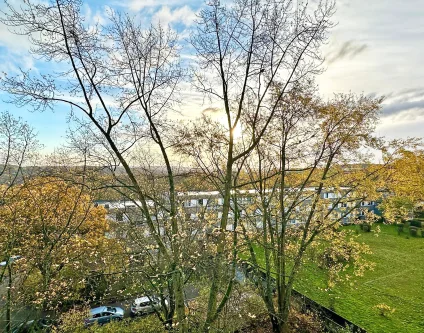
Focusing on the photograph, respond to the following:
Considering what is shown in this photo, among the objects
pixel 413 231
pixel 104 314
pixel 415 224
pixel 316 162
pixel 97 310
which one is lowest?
pixel 104 314

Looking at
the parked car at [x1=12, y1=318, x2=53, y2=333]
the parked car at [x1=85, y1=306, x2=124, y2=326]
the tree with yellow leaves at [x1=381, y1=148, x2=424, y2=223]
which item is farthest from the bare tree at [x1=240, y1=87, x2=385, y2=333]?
the parked car at [x1=85, y1=306, x2=124, y2=326]

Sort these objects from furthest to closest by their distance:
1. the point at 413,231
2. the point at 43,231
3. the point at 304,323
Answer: the point at 413,231 < the point at 304,323 < the point at 43,231

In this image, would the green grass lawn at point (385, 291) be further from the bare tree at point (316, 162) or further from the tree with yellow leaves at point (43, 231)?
the tree with yellow leaves at point (43, 231)

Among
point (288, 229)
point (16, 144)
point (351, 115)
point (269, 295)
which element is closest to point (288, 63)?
point (351, 115)

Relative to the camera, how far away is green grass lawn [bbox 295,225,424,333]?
11125 millimetres

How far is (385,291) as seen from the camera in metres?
13.9

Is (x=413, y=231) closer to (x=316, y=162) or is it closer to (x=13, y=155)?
(x=316, y=162)

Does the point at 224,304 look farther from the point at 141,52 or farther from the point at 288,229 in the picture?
the point at 141,52

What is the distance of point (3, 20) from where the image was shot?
4398 millimetres

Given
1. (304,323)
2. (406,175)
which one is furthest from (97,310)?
(406,175)

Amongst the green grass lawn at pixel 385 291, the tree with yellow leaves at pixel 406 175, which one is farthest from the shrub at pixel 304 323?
the tree with yellow leaves at pixel 406 175

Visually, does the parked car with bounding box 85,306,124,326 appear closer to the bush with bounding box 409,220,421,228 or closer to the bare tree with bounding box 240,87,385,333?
the bare tree with bounding box 240,87,385,333

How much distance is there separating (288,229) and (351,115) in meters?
4.69

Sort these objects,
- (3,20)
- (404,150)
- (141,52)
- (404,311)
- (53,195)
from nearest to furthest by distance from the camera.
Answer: (3,20) → (141,52) → (404,150) → (53,195) → (404,311)
